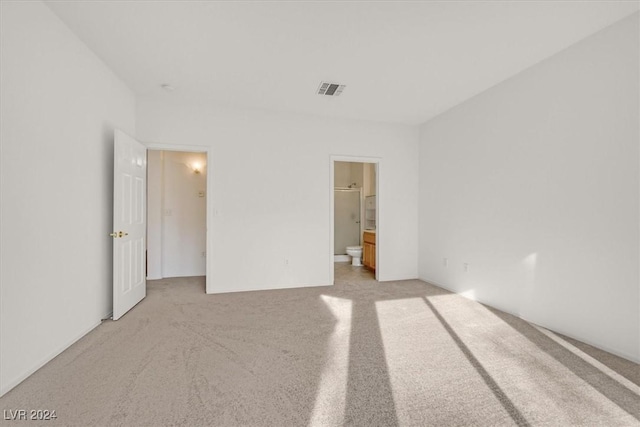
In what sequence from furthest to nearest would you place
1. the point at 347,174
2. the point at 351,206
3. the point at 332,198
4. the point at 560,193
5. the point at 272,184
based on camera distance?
the point at 347,174
the point at 351,206
the point at 332,198
the point at 272,184
the point at 560,193

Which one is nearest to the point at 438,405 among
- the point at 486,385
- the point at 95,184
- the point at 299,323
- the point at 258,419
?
the point at 486,385

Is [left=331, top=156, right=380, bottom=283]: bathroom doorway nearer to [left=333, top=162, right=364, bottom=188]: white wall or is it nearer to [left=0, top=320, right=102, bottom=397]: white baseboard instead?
[left=333, top=162, right=364, bottom=188]: white wall

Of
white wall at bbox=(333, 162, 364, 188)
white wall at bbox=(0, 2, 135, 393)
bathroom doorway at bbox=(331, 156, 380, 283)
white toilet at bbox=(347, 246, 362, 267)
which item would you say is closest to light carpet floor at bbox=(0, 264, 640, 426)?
white wall at bbox=(0, 2, 135, 393)

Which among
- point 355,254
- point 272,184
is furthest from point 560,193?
point 355,254

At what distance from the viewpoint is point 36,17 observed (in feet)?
6.72

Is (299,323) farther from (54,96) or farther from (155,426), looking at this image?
(54,96)

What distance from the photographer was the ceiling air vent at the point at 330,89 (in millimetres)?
3412

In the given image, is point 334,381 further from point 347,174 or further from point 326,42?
point 347,174

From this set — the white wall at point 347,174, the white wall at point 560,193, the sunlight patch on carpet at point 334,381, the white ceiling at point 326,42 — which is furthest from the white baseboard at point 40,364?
the white wall at point 347,174

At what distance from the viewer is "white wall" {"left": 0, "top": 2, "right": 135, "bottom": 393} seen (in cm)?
183

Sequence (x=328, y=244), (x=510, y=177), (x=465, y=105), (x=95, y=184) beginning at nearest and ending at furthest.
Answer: (x=95, y=184) → (x=510, y=177) → (x=465, y=105) → (x=328, y=244)

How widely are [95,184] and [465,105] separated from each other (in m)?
4.55

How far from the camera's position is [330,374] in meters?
1.98

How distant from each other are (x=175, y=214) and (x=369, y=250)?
377 cm
